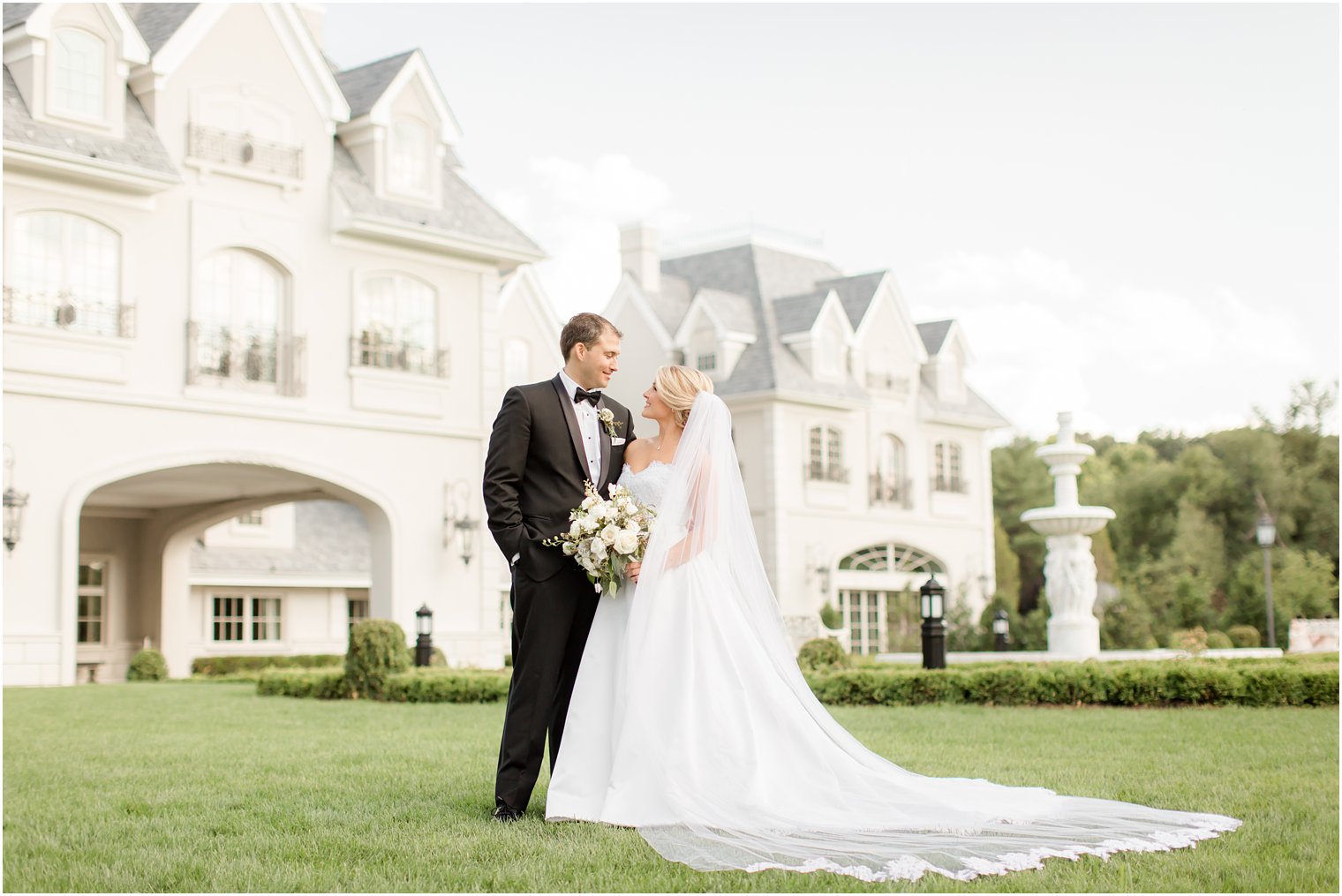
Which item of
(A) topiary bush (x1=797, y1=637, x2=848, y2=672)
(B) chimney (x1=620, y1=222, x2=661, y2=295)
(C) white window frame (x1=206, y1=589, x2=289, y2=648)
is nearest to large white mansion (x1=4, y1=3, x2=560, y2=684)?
(C) white window frame (x1=206, y1=589, x2=289, y2=648)

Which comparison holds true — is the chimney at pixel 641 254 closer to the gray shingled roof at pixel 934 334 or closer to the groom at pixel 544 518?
the gray shingled roof at pixel 934 334

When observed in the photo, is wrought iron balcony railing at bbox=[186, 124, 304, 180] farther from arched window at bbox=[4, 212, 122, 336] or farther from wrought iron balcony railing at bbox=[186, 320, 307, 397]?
wrought iron balcony railing at bbox=[186, 320, 307, 397]

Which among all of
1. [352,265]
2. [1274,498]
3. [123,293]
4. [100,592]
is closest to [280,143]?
[352,265]

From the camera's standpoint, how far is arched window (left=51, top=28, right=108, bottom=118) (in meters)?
19.5

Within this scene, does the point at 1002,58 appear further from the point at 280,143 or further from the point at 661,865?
the point at 280,143

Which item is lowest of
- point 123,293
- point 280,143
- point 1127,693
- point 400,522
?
point 1127,693

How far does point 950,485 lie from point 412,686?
83.8 ft

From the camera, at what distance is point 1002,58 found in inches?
512

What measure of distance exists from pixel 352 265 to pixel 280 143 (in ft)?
7.29

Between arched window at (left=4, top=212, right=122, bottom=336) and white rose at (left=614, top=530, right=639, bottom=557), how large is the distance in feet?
49.8

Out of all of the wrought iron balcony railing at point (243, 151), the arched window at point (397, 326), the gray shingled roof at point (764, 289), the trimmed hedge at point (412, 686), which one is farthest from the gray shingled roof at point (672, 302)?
the trimmed hedge at point (412, 686)

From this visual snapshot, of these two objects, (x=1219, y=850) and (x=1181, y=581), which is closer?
(x=1219, y=850)

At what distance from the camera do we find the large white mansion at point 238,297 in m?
19.1

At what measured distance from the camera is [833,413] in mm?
36250
